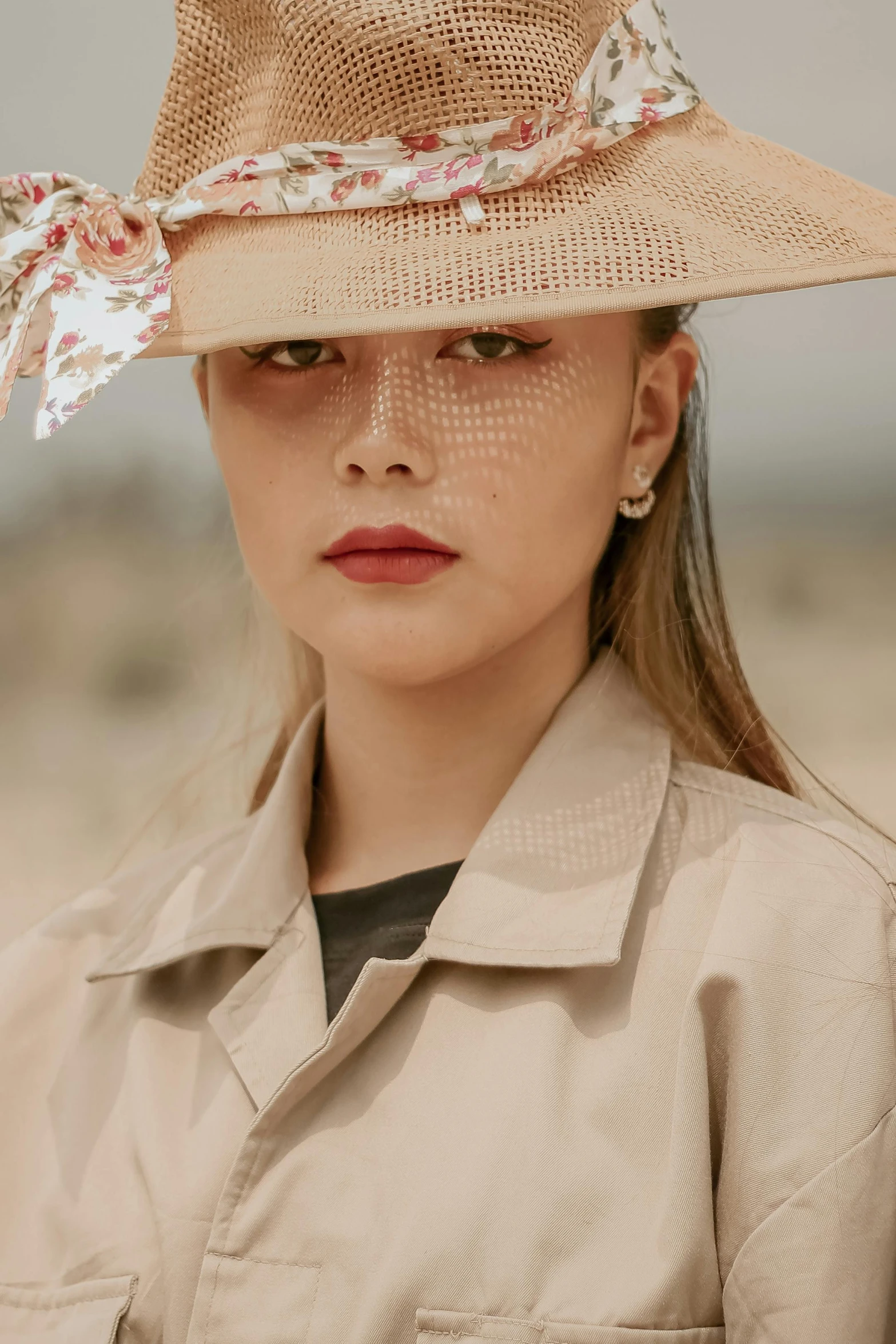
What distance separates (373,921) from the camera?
33.9 inches

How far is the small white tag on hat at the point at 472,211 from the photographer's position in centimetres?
71

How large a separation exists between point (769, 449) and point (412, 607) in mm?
371

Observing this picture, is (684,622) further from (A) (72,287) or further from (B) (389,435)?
(A) (72,287)

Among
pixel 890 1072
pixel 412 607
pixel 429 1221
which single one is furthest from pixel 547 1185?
pixel 412 607

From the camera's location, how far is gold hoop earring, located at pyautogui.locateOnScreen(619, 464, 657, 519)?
32.8 inches

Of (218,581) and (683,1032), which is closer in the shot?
(683,1032)

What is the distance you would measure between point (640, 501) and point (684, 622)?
0.36ft

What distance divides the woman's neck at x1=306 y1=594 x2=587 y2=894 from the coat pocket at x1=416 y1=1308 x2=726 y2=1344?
0.28m

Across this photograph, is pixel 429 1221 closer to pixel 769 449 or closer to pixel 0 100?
pixel 769 449

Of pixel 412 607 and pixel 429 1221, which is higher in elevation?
pixel 412 607

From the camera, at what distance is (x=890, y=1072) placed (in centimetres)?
69

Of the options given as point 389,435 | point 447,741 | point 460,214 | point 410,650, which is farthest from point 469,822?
point 460,214

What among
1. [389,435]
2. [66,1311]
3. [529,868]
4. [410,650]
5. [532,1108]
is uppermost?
[389,435]

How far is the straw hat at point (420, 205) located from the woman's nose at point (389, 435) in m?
0.07
